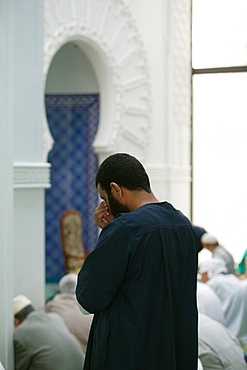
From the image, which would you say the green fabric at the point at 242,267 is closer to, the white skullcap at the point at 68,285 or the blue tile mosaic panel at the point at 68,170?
the blue tile mosaic panel at the point at 68,170

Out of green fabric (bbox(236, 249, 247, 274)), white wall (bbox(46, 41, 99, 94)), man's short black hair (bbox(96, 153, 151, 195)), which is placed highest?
white wall (bbox(46, 41, 99, 94))

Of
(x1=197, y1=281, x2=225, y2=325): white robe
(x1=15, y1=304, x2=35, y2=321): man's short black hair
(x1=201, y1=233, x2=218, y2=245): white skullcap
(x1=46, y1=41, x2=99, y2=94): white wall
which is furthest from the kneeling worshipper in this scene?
(x1=46, y1=41, x2=99, y2=94): white wall

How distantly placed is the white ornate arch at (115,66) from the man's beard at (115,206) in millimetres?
3996

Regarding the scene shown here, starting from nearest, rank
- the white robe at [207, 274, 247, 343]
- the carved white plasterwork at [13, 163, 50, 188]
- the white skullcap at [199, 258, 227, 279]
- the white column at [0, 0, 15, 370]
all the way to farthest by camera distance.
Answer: the white column at [0, 0, 15, 370] < the carved white plasterwork at [13, 163, 50, 188] < the white robe at [207, 274, 247, 343] < the white skullcap at [199, 258, 227, 279]

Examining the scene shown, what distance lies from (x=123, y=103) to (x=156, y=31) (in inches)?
40.5

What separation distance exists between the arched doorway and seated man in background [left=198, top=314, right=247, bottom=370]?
11.5ft

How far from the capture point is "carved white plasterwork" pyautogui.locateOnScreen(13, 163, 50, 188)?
409 centimetres

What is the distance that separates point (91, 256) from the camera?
2.29 meters

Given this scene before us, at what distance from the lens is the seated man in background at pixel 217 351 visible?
392 centimetres

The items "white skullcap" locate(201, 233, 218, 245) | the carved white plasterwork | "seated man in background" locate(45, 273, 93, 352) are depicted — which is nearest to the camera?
the carved white plasterwork

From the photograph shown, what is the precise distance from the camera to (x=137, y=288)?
90.3 inches

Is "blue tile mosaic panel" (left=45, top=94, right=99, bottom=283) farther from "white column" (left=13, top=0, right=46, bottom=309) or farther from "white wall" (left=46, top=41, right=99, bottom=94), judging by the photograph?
"white column" (left=13, top=0, right=46, bottom=309)

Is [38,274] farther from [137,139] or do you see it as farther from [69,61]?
[69,61]

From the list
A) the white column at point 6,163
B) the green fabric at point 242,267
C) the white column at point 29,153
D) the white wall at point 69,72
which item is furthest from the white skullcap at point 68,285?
the green fabric at point 242,267
